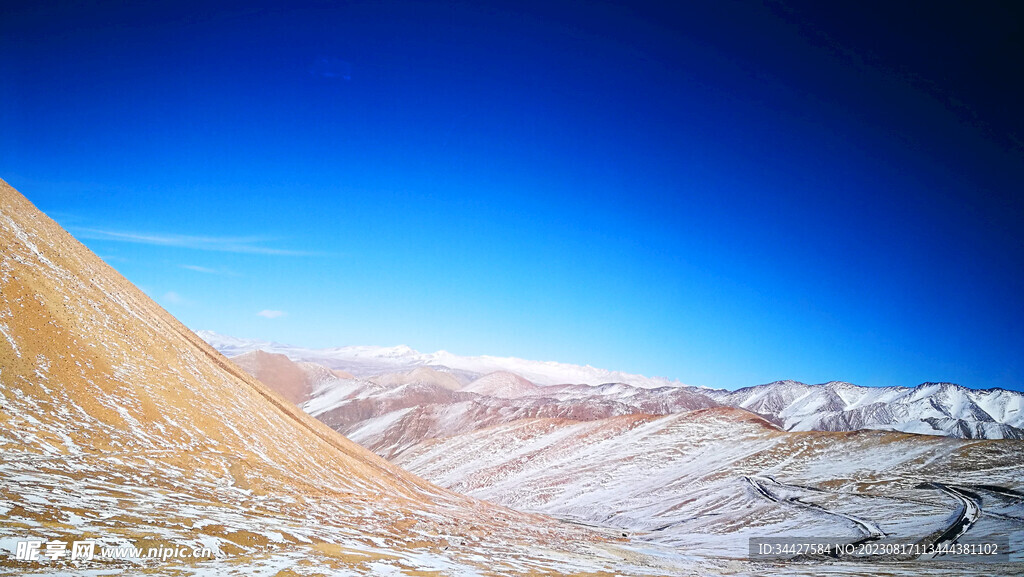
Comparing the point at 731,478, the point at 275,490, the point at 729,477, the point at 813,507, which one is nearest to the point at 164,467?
the point at 275,490

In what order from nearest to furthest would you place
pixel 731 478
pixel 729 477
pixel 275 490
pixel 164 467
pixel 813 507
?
pixel 164 467
pixel 275 490
pixel 813 507
pixel 731 478
pixel 729 477

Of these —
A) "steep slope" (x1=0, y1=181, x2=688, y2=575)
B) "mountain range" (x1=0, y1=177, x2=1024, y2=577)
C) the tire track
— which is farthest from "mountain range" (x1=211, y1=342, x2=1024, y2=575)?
"steep slope" (x1=0, y1=181, x2=688, y2=575)

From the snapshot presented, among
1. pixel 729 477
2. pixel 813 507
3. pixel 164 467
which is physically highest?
pixel 164 467

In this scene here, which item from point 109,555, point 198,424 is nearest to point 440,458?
point 198,424

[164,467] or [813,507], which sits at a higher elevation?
[164,467]

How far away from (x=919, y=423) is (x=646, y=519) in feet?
556

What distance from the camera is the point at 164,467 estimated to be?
898 inches

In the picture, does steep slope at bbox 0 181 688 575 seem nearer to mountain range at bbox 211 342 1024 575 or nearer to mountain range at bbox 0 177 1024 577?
mountain range at bbox 0 177 1024 577

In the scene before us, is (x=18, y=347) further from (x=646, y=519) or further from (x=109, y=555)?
(x=646, y=519)

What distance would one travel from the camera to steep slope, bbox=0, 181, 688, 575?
15.2 m

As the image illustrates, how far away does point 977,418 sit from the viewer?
622 feet

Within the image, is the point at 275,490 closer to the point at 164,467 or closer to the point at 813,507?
the point at 164,467

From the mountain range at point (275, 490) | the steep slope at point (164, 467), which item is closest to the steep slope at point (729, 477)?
the mountain range at point (275, 490)

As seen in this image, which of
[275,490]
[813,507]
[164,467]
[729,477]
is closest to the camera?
[164,467]
